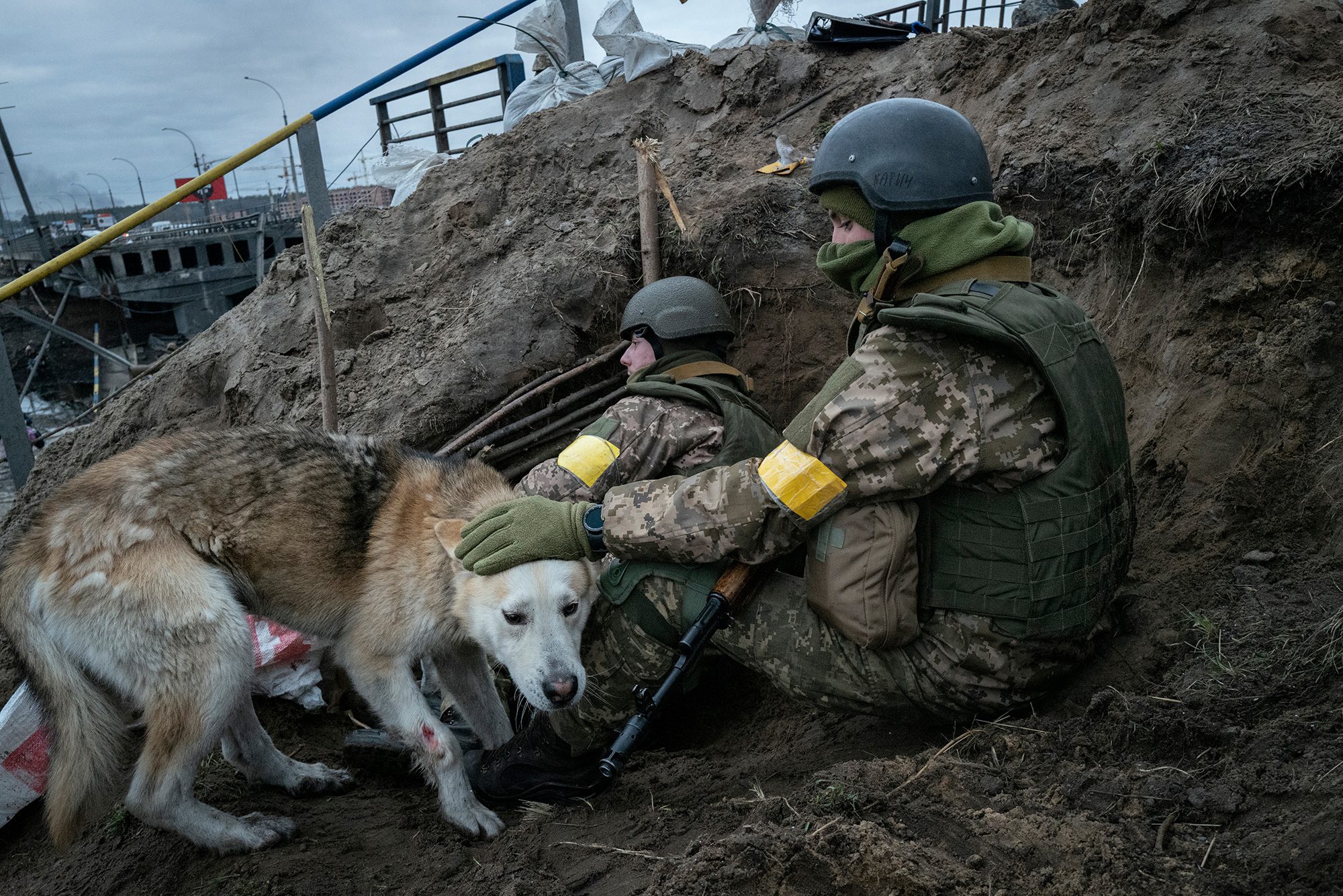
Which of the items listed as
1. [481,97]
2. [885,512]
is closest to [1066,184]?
[885,512]

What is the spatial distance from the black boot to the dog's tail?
4.49 ft

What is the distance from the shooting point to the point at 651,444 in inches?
152

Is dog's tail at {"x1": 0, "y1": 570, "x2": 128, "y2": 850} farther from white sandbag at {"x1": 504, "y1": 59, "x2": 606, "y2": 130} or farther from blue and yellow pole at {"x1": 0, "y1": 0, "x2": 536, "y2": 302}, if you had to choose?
white sandbag at {"x1": 504, "y1": 59, "x2": 606, "y2": 130}

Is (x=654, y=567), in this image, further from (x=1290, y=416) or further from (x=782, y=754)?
(x=1290, y=416)

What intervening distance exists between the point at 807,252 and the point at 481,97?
660cm

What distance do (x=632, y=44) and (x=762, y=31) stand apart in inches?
51.1

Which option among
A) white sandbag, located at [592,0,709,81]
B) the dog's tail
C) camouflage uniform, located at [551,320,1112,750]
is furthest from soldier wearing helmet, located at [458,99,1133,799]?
white sandbag, located at [592,0,709,81]

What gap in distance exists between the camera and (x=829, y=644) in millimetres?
2895

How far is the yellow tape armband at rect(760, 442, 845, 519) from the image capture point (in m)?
2.62

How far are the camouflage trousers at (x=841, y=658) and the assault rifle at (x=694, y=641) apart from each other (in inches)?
3.0

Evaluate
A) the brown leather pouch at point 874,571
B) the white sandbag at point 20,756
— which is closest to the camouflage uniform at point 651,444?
the brown leather pouch at point 874,571

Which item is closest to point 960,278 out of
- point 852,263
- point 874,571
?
point 852,263

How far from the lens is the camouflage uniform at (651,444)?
385 cm

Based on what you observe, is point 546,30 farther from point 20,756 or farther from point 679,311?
point 20,756
